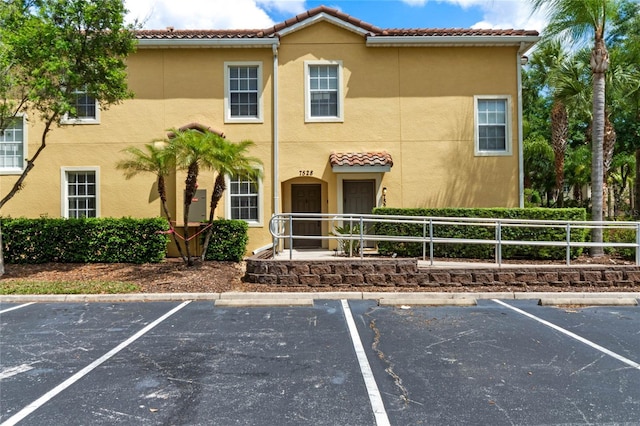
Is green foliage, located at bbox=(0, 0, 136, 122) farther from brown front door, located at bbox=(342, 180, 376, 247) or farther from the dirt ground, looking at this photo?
brown front door, located at bbox=(342, 180, 376, 247)

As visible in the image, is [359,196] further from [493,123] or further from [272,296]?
[272,296]

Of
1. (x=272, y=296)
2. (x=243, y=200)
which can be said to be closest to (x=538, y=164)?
(x=243, y=200)

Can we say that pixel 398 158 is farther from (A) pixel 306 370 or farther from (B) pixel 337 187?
(A) pixel 306 370

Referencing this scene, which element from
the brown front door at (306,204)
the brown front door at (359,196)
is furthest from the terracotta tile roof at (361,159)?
the brown front door at (306,204)

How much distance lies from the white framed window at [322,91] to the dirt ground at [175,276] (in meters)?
5.50

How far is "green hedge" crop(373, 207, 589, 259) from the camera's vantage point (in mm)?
11234

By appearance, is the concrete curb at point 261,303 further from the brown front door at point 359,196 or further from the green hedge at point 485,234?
the brown front door at point 359,196

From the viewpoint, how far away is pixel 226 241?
11688mm

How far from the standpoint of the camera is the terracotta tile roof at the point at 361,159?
41.7 ft

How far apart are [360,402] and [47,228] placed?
10.9 m

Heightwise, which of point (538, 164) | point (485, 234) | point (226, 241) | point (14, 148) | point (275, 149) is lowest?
point (226, 241)

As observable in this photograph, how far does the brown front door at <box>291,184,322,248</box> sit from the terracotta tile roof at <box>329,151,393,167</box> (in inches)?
54.8

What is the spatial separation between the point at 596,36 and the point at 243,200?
11.3m

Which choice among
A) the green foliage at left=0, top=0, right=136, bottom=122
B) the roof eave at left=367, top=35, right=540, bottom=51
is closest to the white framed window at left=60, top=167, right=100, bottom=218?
the green foliage at left=0, top=0, right=136, bottom=122
